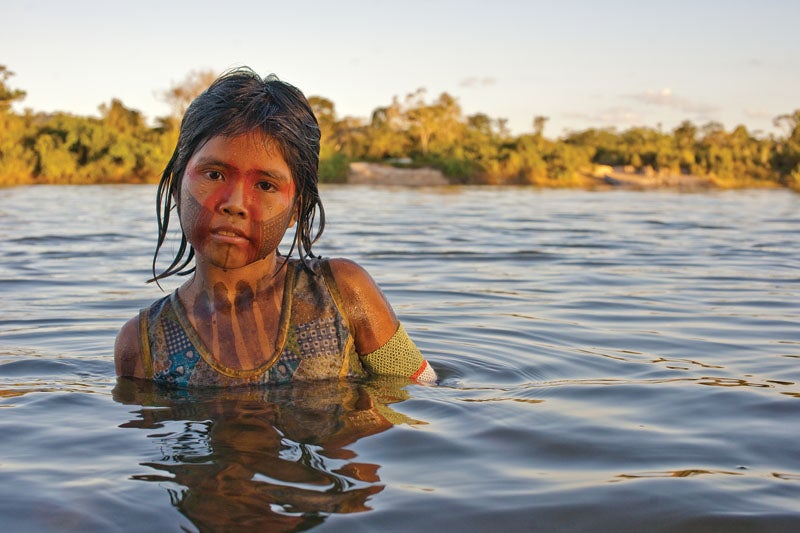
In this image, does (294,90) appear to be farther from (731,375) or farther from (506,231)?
(506,231)

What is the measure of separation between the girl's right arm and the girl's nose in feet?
2.05

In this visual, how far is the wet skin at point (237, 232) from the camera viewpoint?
2.71 metres

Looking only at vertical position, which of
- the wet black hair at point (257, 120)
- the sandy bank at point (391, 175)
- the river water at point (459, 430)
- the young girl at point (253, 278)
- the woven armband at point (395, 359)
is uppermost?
the sandy bank at point (391, 175)

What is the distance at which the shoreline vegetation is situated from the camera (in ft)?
128

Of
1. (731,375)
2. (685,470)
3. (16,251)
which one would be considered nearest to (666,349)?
(731,375)

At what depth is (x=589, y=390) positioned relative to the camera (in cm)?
338

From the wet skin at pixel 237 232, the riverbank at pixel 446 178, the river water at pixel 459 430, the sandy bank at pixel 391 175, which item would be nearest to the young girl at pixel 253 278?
the wet skin at pixel 237 232

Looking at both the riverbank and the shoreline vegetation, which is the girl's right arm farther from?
the riverbank

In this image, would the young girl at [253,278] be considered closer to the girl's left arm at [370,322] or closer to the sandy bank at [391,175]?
the girl's left arm at [370,322]

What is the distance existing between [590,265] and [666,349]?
13.4 ft

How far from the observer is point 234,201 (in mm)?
2676

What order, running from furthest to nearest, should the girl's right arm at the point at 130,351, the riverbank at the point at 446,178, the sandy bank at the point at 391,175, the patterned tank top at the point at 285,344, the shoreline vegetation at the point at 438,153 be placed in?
the sandy bank at the point at 391,175
the riverbank at the point at 446,178
the shoreline vegetation at the point at 438,153
the girl's right arm at the point at 130,351
the patterned tank top at the point at 285,344

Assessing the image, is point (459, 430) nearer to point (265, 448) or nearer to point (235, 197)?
point (265, 448)

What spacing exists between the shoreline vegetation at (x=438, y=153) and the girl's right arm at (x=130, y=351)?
1255 inches
